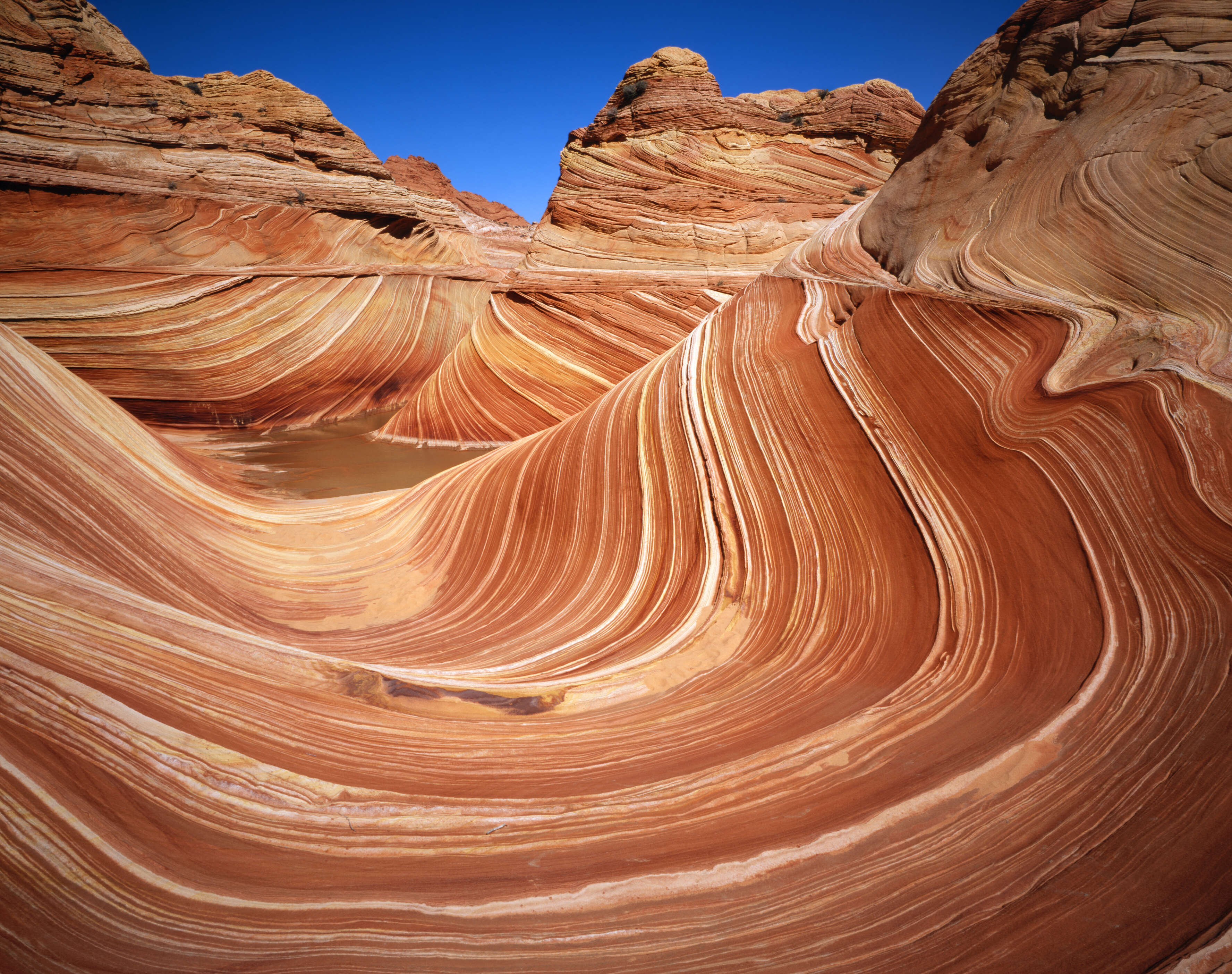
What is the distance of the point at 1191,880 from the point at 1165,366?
1634 millimetres

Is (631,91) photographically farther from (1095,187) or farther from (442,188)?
(442,188)

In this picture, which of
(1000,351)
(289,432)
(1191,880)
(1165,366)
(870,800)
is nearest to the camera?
(1191,880)

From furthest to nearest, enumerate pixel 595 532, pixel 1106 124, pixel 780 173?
pixel 780 173, pixel 595 532, pixel 1106 124

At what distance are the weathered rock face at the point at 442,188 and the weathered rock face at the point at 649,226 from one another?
86.8 ft

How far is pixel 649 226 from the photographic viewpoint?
916cm

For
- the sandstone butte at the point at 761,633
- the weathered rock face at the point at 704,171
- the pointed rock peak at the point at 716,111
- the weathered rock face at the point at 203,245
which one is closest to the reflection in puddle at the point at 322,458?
the weathered rock face at the point at 203,245

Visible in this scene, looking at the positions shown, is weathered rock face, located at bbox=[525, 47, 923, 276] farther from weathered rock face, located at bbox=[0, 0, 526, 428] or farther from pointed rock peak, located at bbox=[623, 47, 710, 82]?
weathered rock face, located at bbox=[0, 0, 526, 428]

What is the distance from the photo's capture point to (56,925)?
3.60ft

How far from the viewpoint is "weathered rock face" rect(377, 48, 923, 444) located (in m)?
7.75

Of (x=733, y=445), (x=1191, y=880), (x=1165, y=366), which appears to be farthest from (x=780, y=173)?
(x=1191, y=880)

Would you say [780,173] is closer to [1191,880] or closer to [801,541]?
[801,541]

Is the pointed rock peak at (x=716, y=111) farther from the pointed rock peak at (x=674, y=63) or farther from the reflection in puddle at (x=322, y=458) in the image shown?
the reflection in puddle at (x=322, y=458)

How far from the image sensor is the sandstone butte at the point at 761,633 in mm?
1221

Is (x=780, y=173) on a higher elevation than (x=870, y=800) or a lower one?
higher
